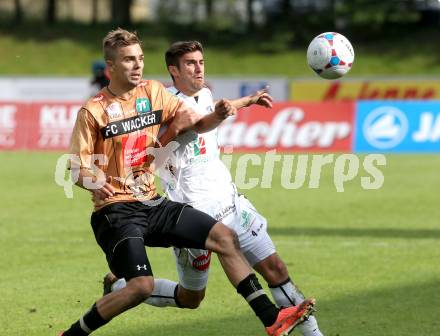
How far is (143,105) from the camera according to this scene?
7453 millimetres

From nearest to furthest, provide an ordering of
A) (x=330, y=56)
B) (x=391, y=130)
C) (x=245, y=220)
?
(x=245, y=220)
(x=330, y=56)
(x=391, y=130)

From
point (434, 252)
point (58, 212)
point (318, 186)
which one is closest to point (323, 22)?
point (318, 186)

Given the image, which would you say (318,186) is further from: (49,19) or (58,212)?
(49,19)

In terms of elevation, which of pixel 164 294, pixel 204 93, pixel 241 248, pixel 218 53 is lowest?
pixel 218 53

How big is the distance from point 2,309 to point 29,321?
57 cm

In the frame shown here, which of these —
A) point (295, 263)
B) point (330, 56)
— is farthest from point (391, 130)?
point (330, 56)

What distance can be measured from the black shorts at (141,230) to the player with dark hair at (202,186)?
0.50m

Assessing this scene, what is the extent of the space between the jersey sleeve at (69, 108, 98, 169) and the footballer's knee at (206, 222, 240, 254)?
94cm

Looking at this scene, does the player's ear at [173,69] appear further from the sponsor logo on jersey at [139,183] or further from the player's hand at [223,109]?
the sponsor logo on jersey at [139,183]

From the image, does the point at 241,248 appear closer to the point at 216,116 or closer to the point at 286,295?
the point at 286,295

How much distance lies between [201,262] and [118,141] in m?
1.21

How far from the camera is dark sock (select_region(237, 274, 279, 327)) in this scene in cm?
697

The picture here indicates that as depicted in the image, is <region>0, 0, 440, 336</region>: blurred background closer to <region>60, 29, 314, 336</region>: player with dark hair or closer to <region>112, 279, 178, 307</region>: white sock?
<region>112, 279, 178, 307</region>: white sock

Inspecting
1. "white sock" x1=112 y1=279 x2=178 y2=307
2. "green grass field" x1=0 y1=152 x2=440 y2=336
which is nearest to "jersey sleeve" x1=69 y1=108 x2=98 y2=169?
"white sock" x1=112 y1=279 x2=178 y2=307
